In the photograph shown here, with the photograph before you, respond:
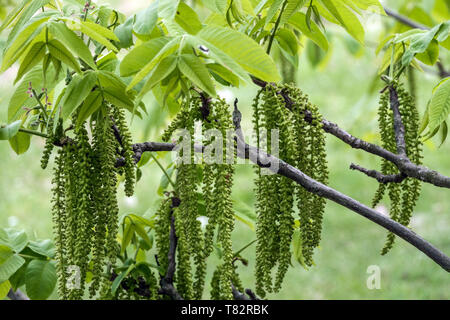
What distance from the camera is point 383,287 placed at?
3766 millimetres

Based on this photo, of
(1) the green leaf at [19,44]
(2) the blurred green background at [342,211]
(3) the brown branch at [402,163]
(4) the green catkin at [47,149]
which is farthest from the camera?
(2) the blurred green background at [342,211]

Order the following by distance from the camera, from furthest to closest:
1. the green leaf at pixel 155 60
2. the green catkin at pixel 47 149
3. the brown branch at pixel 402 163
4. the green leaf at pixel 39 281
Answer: the green leaf at pixel 39 281
the brown branch at pixel 402 163
the green catkin at pixel 47 149
the green leaf at pixel 155 60

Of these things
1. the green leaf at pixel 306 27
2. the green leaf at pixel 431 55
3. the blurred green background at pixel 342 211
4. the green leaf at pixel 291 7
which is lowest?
the green leaf at pixel 291 7

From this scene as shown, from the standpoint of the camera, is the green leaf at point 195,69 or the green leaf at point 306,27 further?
the green leaf at point 306,27

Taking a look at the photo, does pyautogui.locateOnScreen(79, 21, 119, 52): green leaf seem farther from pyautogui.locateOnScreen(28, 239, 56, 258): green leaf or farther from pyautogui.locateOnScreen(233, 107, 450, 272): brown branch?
pyautogui.locateOnScreen(28, 239, 56, 258): green leaf

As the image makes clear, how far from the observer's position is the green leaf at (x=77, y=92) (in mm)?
1091

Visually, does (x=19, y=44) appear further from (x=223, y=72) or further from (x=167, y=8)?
(x=223, y=72)

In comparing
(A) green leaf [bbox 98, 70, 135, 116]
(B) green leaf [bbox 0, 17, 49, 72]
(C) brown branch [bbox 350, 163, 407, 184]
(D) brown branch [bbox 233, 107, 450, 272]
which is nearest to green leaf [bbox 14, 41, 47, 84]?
(B) green leaf [bbox 0, 17, 49, 72]

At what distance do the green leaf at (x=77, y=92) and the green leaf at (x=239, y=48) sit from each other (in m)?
0.26

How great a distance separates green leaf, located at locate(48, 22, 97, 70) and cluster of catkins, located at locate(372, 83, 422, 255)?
2.36ft

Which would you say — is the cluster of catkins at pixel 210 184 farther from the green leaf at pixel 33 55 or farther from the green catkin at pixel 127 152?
the green leaf at pixel 33 55

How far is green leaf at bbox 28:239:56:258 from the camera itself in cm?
157

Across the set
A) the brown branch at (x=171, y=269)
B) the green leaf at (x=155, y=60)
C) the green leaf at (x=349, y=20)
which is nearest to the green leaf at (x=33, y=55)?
the green leaf at (x=155, y=60)
